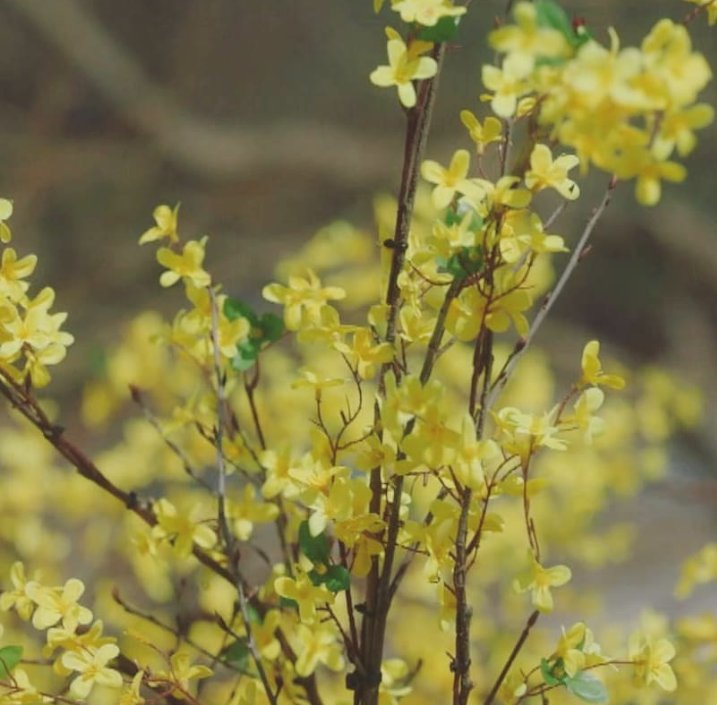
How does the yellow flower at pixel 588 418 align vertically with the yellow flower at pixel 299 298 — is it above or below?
below

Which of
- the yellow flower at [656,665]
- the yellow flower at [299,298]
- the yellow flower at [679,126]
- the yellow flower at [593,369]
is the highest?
the yellow flower at [299,298]

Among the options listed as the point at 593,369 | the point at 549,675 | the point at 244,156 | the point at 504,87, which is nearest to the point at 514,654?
the point at 549,675

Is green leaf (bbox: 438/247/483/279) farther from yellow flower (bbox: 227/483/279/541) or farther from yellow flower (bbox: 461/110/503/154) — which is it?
yellow flower (bbox: 227/483/279/541)

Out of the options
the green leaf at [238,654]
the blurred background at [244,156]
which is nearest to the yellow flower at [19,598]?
the green leaf at [238,654]

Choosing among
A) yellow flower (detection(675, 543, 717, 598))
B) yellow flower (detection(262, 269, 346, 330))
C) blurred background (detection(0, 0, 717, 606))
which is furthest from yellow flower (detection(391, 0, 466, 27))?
blurred background (detection(0, 0, 717, 606))

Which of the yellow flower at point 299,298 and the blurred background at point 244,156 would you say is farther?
the blurred background at point 244,156

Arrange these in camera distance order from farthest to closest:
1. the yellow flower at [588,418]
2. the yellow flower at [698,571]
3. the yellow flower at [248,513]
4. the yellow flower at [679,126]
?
the yellow flower at [698,571] < the yellow flower at [248,513] < the yellow flower at [588,418] < the yellow flower at [679,126]

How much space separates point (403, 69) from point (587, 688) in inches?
10.0

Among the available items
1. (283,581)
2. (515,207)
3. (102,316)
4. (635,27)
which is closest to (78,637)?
(283,581)

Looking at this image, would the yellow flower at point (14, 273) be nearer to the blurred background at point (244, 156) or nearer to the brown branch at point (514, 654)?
the brown branch at point (514, 654)

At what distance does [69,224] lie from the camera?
8.91ft

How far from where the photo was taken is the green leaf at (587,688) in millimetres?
437

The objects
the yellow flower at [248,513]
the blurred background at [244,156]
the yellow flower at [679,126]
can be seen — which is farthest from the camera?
the blurred background at [244,156]

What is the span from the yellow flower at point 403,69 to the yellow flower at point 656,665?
245 millimetres
